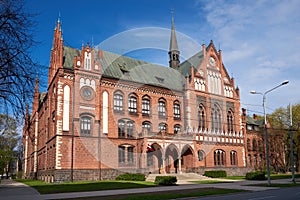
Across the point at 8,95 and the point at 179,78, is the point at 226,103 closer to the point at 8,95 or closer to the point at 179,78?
the point at 179,78

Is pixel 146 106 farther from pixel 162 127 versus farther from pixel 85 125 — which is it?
pixel 85 125

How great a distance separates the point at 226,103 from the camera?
48438 millimetres

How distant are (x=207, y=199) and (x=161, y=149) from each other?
68.5ft

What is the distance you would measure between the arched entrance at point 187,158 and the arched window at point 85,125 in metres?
13.2

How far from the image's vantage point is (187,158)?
135 ft

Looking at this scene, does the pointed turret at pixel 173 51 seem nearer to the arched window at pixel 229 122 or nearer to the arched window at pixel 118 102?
the arched window at pixel 229 122

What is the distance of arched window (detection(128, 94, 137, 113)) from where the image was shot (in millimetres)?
38719

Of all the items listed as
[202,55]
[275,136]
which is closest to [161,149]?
[202,55]

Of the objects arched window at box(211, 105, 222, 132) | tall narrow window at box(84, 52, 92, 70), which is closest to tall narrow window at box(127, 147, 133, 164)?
tall narrow window at box(84, 52, 92, 70)

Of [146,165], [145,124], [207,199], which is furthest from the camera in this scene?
[145,124]

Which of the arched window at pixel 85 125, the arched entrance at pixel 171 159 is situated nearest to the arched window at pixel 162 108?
the arched entrance at pixel 171 159

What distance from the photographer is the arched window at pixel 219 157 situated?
44.3 m

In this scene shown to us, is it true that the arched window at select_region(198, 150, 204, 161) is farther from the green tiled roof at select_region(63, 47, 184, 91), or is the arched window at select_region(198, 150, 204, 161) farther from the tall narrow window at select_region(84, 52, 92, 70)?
the tall narrow window at select_region(84, 52, 92, 70)

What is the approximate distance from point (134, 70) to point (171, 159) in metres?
13.8
